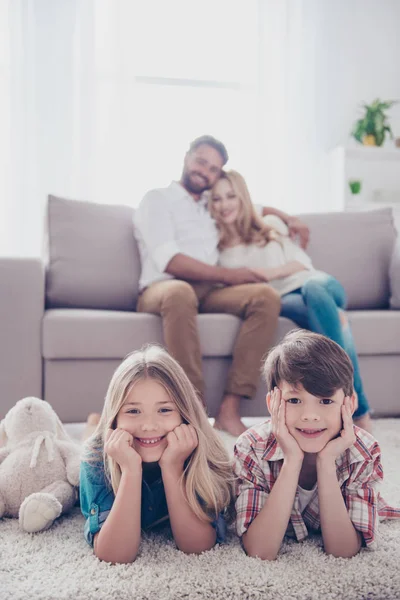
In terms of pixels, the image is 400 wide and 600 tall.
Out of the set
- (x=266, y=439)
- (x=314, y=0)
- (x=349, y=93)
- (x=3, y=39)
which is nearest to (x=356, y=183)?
(x=349, y=93)

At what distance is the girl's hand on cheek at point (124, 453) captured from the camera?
858 mm

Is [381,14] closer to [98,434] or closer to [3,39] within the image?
[3,39]

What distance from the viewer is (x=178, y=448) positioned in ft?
2.88

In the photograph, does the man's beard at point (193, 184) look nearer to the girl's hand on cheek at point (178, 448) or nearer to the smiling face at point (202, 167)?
the smiling face at point (202, 167)

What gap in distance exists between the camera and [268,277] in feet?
6.82

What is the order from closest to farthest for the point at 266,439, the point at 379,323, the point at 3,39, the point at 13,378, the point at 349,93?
the point at 266,439 → the point at 13,378 → the point at 379,323 → the point at 3,39 → the point at 349,93

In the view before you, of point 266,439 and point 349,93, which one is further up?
point 349,93

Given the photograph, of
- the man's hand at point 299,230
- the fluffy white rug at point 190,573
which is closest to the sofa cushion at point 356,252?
the man's hand at point 299,230

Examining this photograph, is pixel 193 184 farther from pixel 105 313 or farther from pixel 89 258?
pixel 105 313

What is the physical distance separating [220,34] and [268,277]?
2.35 metres

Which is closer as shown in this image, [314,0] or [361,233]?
[361,233]

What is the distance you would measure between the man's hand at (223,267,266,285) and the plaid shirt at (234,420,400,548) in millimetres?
1102

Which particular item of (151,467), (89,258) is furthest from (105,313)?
(151,467)

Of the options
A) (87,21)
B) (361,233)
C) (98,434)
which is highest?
(87,21)
